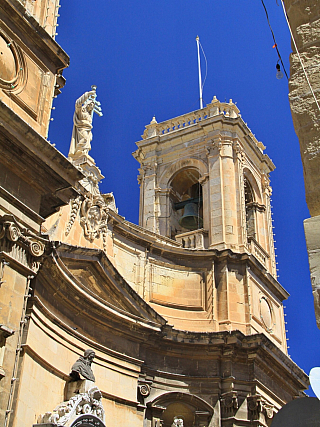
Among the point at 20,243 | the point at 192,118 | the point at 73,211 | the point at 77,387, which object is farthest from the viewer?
the point at 192,118

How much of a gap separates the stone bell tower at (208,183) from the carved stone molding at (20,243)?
34.1 ft

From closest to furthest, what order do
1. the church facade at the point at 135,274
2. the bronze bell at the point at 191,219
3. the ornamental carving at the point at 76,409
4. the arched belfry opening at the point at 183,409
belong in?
the church facade at the point at 135,274
the ornamental carving at the point at 76,409
the arched belfry opening at the point at 183,409
the bronze bell at the point at 191,219

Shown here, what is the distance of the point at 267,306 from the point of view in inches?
819

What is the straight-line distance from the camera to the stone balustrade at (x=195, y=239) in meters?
20.5

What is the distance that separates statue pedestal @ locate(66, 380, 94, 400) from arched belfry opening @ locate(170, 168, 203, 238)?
10086 millimetres

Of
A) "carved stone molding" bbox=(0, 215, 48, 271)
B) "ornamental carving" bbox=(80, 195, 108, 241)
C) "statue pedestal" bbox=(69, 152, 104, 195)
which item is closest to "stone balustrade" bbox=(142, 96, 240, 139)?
"statue pedestal" bbox=(69, 152, 104, 195)

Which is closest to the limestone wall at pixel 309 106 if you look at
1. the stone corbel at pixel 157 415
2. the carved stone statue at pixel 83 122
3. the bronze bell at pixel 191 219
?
the stone corbel at pixel 157 415

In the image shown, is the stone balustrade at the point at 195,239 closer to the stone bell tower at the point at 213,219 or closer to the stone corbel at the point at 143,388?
the stone bell tower at the point at 213,219

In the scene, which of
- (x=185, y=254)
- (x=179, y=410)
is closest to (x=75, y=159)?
(x=185, y=254)

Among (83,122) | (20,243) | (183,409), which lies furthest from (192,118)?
(20,243)

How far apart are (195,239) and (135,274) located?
3351 millimetres

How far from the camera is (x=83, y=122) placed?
17.8 meters

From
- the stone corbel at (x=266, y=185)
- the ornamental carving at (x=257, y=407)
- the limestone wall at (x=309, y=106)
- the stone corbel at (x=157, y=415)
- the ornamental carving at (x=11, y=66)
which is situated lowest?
the limestone wall at (x=309, y=106)

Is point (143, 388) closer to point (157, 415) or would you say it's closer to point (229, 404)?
point (157, 415)
